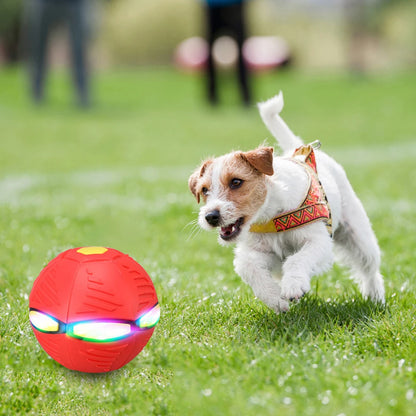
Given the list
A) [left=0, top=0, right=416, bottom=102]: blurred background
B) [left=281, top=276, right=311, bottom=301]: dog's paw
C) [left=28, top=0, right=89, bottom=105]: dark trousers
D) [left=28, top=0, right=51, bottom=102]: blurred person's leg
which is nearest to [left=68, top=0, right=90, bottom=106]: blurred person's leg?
[left=28, top=0, right=89, bottom=105]: dark trousers

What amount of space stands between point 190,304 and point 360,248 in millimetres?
1341

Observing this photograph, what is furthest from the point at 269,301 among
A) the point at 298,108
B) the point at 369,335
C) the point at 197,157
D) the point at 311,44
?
the point at 311,44

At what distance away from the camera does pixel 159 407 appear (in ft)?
9.98

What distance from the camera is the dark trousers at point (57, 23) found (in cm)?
1722

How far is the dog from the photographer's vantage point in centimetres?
364

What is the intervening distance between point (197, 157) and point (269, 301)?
1022 centimetres

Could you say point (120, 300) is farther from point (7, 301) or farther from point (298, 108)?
point (298, 108)

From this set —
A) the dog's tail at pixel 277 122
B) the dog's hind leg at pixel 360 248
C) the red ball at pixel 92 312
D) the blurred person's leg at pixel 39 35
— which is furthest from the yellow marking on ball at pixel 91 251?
the blurred person's leg at pixel 39 35

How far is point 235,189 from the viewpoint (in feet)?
12.1

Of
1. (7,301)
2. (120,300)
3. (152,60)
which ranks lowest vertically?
(152,60)

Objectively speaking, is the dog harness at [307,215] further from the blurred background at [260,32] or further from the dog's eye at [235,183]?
the blurred background at [260,32]

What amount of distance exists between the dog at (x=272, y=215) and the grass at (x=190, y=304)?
308 millimetres

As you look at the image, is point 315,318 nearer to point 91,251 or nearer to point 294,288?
point 294,288

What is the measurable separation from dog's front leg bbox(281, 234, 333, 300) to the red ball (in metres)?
0.81
